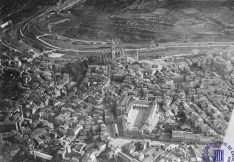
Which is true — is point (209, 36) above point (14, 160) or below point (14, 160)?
above

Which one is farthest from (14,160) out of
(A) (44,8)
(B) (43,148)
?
(A) (44,8)

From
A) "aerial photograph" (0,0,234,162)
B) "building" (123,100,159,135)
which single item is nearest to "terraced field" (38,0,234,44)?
"aerial photograph" (0,0,234,162)

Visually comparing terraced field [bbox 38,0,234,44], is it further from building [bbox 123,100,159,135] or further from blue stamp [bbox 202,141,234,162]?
blue stamp [bbox 202,141,234,162]

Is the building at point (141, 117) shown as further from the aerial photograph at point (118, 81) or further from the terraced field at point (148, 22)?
the terraced field at point (148, 22)

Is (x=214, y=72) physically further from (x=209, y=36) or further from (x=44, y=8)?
(x=44, y=8)

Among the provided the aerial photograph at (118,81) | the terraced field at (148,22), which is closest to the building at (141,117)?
the aerial photograph at (118,81)
